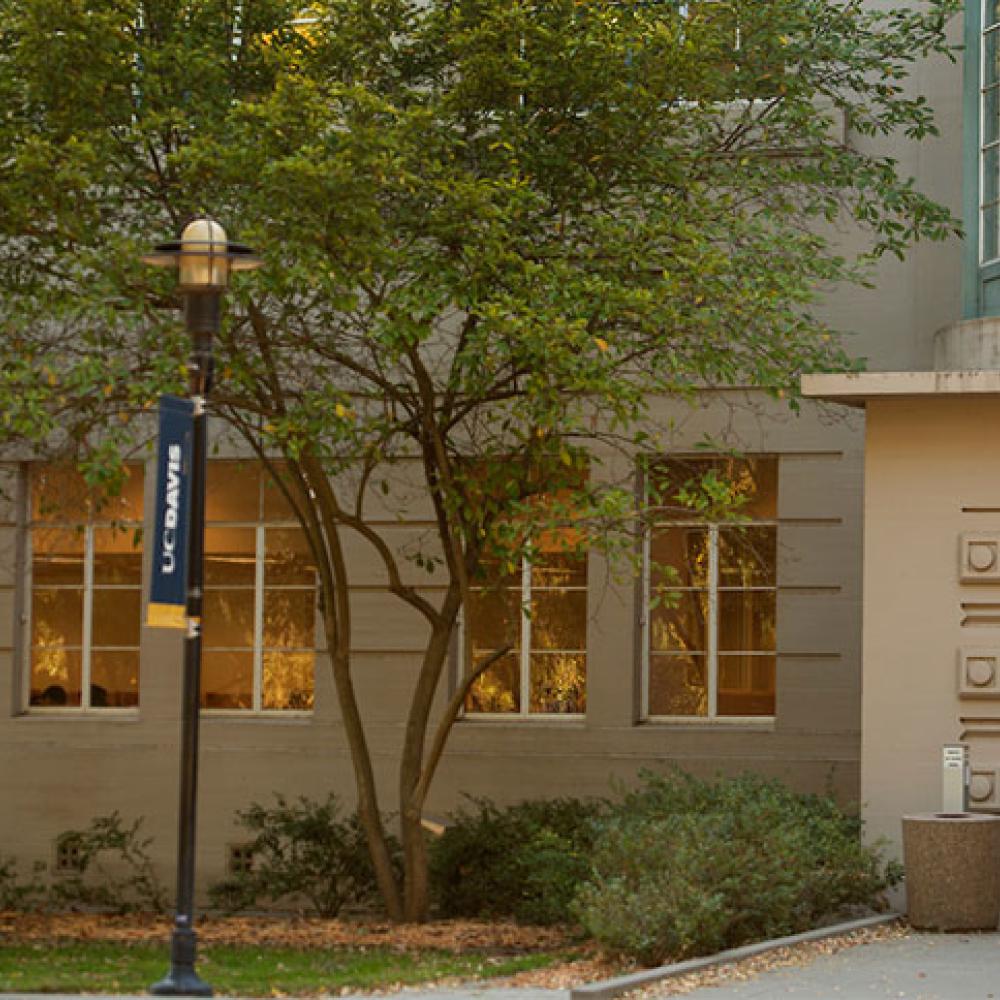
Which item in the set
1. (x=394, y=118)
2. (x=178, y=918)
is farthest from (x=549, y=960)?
(x=394, y=118)

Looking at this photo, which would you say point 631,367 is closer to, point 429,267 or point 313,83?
point 429,267

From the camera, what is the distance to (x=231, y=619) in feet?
71.0

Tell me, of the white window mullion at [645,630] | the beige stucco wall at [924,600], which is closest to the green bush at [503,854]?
the white window mullion at [645,630]

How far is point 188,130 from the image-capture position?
15961mm

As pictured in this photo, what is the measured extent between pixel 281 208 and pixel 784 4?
205 inches

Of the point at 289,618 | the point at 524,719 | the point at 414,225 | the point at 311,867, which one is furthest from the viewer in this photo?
the point at 289,618

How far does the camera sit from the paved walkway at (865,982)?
1233cm

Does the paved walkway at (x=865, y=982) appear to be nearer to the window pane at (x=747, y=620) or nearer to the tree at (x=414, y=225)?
the tree at (x=414, y=225)

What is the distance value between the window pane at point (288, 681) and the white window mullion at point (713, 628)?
4.07 m

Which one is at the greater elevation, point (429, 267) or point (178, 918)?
point (429, 267)

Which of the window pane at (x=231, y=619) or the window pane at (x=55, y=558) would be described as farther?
the window pane at (x=55, y=558)

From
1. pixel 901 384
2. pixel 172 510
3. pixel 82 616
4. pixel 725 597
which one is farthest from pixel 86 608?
pixel 172 510

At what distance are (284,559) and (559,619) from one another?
295 centimetres

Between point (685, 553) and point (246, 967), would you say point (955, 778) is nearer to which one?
point (685, 553)
